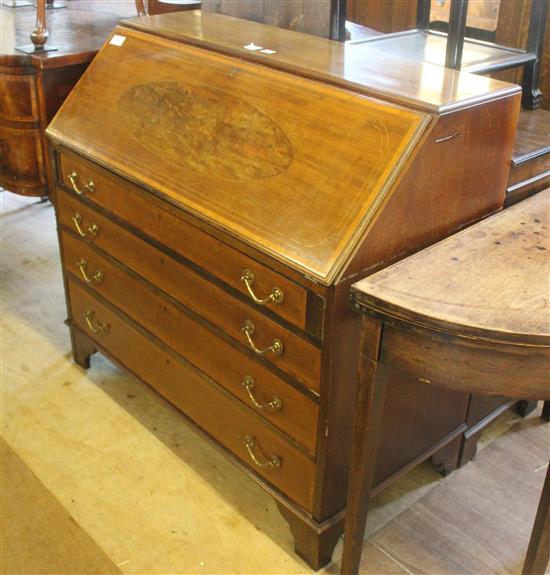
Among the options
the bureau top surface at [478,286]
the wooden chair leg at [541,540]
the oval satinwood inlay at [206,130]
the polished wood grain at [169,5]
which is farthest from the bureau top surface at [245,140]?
the polished wood grain at [169,5]

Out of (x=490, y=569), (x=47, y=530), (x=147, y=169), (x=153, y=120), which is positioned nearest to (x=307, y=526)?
(x=490, y=569)

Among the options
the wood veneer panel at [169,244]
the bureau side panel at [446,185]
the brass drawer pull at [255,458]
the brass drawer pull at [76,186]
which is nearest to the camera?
the bureau side panel at [446,185]

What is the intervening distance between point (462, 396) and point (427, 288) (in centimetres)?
74

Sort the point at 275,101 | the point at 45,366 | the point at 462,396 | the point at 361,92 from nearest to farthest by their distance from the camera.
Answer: the point at 361,92
the point at 275,101
the point at 462,396
the point at 45,366

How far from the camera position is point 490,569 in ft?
6.06

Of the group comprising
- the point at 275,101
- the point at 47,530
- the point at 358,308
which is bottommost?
the point at 47,530

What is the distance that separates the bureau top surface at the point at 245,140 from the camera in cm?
149

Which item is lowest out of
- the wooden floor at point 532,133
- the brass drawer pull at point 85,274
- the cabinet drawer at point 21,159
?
the brass drawer pull at point 85,274

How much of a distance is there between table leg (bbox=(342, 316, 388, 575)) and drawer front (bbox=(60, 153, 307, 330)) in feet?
0.66

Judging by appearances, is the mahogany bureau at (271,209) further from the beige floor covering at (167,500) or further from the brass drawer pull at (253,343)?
the beige floor covering at (167,500)

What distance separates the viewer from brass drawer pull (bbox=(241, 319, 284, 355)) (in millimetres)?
1634

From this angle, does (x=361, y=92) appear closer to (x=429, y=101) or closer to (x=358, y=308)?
(x=429, y=101)

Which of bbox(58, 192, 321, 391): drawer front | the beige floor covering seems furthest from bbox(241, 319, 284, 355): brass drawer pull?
the beige floor covering

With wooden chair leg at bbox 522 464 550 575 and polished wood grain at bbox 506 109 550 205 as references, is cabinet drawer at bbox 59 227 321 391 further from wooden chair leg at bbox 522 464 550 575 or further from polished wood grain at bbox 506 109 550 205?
polished wood grain at bbox 506 109 550 205
